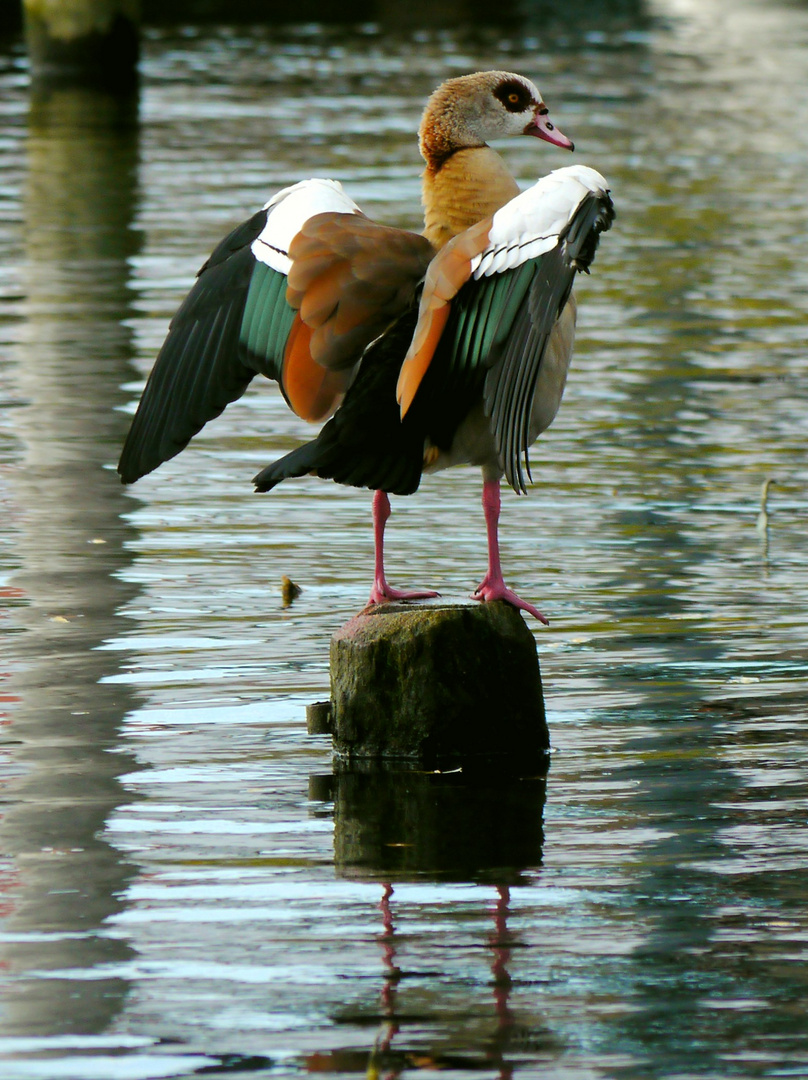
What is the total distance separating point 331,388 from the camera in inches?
262

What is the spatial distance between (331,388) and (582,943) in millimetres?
2086

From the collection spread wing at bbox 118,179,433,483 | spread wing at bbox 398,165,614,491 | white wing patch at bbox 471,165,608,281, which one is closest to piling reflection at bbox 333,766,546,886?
spread wing at bbox 398,165,614,491

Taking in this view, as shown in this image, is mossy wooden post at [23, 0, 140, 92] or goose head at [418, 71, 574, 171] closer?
goose head at [418, 71, 574, 171]

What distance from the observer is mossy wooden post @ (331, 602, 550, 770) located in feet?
21.8

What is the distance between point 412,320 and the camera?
6539 mm

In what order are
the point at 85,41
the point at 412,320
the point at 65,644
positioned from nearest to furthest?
the point at 412,320
the point at 65,644
the point at 85,41

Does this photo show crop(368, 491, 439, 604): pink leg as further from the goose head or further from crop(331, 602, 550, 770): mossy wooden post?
the goose head

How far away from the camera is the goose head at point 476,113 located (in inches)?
277

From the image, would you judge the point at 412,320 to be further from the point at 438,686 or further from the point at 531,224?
the point at 438,686

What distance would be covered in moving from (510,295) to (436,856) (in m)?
1.54

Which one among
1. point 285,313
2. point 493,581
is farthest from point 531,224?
point 493,581

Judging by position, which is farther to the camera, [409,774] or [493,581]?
[493,581]

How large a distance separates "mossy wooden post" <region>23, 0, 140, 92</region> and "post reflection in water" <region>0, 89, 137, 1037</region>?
44.2 feet

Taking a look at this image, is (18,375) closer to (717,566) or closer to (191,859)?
(717,566)
